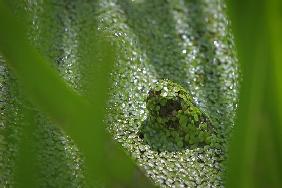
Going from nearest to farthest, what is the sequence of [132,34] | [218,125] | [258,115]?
1. [258,115]
2. [218,125]
3. [132,34]

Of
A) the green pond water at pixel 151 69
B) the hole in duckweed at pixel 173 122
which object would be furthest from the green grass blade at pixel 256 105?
the hole in duckweed at pixel 173 122

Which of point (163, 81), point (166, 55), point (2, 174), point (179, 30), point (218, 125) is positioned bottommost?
point (2, 174)

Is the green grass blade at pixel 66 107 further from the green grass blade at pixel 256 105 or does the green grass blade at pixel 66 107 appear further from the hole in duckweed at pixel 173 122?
the hole in duckweed at pixel 173 122

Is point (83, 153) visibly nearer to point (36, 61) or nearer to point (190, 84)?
point (36, 61)

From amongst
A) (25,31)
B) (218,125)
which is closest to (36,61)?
(25,31)

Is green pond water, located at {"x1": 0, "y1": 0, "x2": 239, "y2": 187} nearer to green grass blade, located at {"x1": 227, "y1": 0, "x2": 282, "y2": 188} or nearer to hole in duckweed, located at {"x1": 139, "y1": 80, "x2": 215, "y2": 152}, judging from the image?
hole in duckweed, located at {"x1": 139, "y1": 80, "x2": 215, "y2": 152}

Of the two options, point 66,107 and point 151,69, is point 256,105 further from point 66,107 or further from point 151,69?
point 151,69
